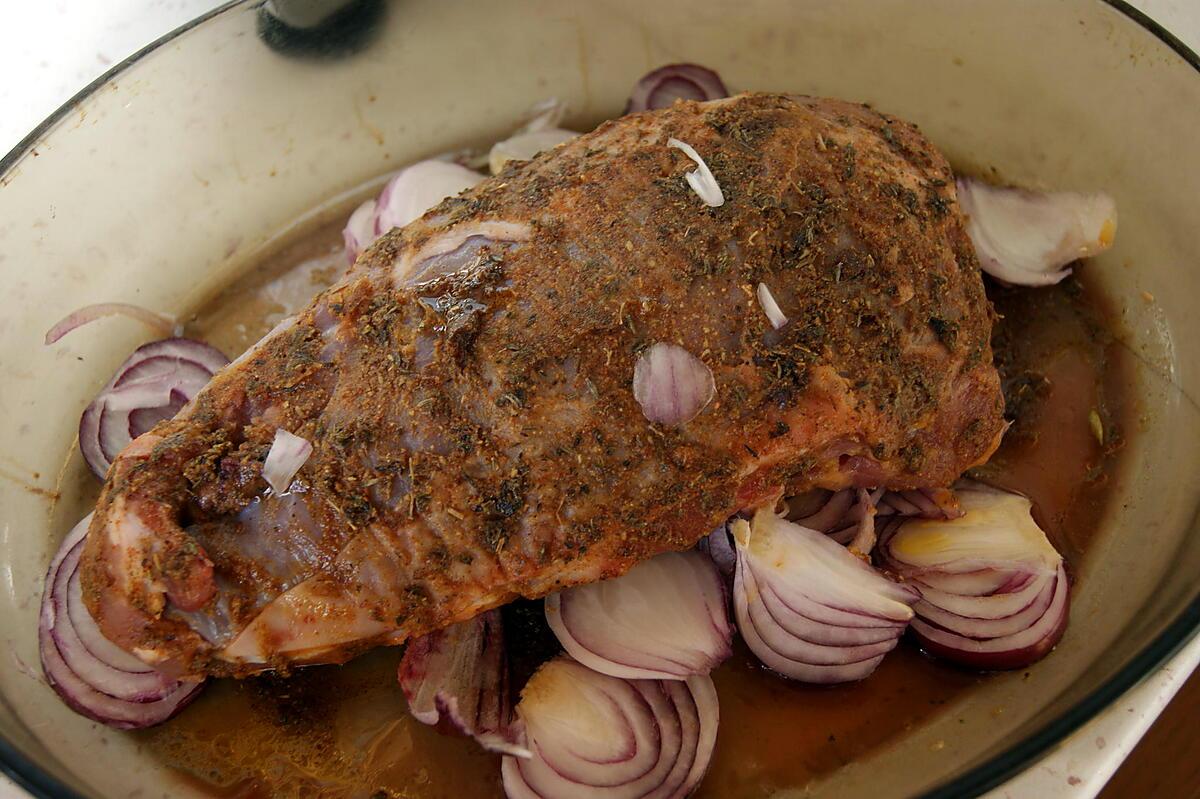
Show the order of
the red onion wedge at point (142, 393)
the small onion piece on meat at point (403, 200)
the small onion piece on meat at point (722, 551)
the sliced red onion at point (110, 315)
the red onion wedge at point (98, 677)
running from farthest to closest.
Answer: the small onion piece on meat at point (403, 200) < the sliced red onion at point (110, 315) < the red onion wedge at point (142, 393) < the small onion piece on meat at point (722, 551) < the red onion wedge at point (98, 677)

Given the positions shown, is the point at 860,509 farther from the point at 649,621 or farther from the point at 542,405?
the point at 542,405

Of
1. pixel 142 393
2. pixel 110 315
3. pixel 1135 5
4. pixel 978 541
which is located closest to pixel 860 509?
pixel 978 541

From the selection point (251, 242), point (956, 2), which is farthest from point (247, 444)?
point (956, 2)

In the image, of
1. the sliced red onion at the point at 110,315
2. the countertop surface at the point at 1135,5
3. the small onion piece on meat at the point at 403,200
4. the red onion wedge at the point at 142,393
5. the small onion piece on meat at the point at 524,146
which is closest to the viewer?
the countertop surface at the point at 1135,5

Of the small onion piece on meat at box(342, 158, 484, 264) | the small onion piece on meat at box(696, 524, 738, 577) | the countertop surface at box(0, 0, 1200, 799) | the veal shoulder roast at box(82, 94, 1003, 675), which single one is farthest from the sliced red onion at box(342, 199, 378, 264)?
the countertop surface at box(0, 0, 1200, 799)

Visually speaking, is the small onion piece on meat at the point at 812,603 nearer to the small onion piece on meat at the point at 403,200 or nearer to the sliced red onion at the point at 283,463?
the sliced red onion at the point at 283,463

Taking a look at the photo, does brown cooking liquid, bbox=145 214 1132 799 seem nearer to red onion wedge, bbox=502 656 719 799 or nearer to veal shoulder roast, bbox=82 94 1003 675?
red onion wedge, bbox=502 656 719 799

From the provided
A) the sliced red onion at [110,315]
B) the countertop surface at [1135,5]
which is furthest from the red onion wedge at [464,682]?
the sliced red onion at [110,315]

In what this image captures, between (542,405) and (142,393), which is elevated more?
(542,405)
